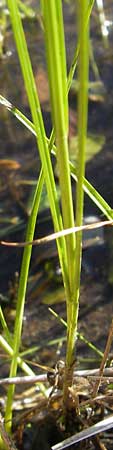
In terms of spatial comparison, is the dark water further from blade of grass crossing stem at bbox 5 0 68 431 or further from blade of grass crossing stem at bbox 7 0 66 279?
blade of grass crossing stem at bbox 7 0 66 279

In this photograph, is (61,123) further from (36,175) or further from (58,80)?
(36,175)

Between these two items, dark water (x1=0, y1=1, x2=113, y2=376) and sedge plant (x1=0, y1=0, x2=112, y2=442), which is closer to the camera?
sedge plant (x1=0, y1=0, x2=112, y2=442)

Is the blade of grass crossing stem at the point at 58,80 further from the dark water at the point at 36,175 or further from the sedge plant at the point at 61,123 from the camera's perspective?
the dark water at the point at 36,175

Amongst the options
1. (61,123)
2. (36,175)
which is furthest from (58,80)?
(36,175)

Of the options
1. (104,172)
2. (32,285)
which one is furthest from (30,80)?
(104,172)

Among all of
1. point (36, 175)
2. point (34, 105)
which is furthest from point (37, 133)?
point (36, 175)

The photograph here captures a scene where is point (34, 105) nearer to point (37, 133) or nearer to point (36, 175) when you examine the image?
point (37, 133)

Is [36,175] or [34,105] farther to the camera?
[36,175]

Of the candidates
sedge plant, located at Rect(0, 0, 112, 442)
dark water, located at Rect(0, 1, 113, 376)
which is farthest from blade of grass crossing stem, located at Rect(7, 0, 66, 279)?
dark water, located at Rect(0, 1, 113, 376)

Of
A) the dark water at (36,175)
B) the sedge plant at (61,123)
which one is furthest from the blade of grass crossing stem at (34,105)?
the dark water at (36,175)
